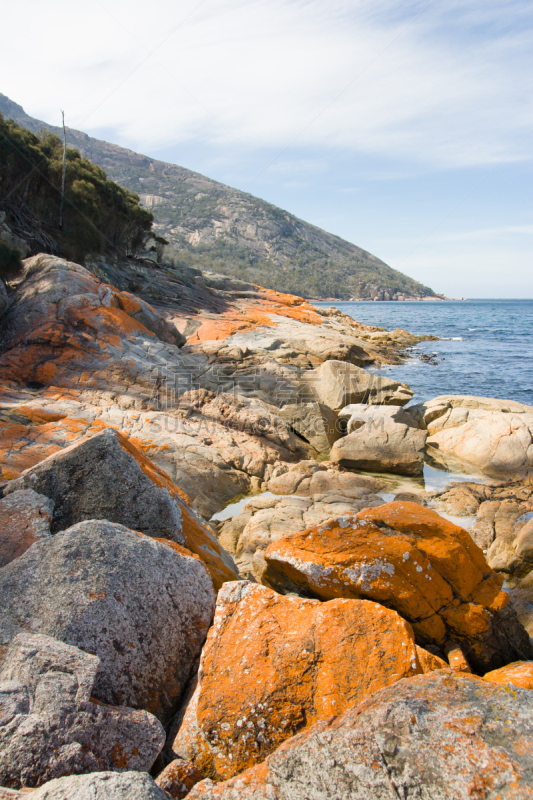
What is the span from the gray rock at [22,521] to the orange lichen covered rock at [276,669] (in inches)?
53.4

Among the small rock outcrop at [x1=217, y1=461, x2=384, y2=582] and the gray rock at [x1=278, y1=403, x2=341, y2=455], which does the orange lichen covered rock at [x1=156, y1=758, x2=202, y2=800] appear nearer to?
the small rock outcrop at [x1=217, y1=461, x2=384, y2=582]

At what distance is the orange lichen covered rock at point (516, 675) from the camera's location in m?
2.74

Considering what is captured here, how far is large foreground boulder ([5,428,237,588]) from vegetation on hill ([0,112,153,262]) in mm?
17377

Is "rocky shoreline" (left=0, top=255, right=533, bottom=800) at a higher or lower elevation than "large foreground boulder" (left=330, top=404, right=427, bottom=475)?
higher

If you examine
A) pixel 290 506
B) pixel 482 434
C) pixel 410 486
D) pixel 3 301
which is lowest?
pixel 410 486

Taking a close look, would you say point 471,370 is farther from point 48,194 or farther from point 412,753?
point 412,753

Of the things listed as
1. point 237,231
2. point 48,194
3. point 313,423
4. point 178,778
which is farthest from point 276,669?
point 237,231

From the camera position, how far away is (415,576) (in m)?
3.59

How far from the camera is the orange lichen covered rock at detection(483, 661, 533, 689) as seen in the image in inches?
108

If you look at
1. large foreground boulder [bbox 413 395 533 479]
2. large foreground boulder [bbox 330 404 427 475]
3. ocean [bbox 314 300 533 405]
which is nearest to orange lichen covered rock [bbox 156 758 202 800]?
large foreground boulder [bbox 330 404 427 475]

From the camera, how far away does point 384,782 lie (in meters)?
1.76

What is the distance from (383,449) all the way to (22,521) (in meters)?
8.09

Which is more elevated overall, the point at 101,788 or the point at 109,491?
the point at 109,491

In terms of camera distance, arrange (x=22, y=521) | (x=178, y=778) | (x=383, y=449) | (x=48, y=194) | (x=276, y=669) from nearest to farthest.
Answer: (x=178, y=778)
(x=276, y=669)
(x=22, y=521)
(x=383, y=449)
(x=48, y=194)
